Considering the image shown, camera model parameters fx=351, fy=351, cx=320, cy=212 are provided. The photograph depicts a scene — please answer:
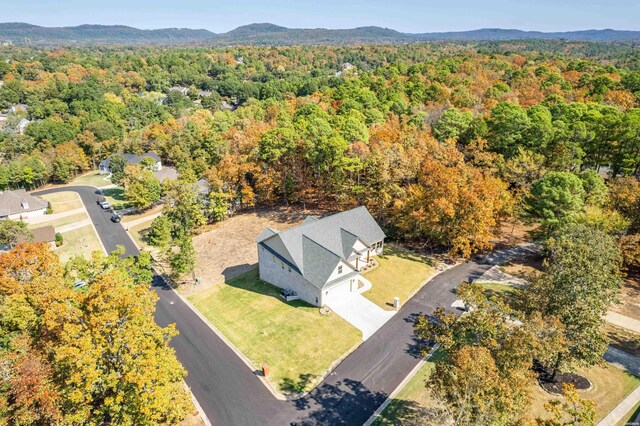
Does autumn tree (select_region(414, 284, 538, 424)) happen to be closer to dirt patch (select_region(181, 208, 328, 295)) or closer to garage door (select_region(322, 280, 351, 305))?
garage door (select_region(322, 280, 351, 305))

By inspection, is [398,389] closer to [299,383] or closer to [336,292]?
[299,383]

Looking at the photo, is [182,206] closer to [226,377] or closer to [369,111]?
[226,377]

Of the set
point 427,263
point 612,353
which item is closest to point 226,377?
point 427,263

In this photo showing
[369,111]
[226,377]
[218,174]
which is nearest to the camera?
[226,377]

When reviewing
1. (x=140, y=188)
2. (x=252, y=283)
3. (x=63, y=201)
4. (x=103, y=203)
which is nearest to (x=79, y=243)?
(x=140, y=188)

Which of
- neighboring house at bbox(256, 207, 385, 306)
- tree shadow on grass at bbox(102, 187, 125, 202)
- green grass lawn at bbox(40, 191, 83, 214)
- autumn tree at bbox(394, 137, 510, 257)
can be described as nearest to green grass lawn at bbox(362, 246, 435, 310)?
neighboring house at bbox(256, 207, 385, 306)
